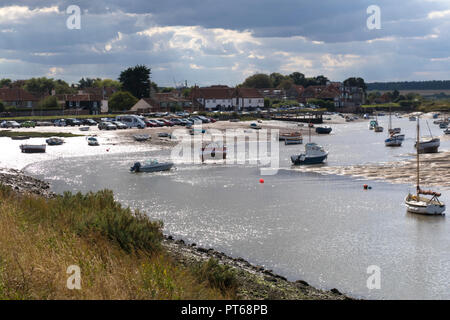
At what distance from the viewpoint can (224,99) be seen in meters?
169

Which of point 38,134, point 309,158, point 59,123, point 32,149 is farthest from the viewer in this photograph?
point 59,123

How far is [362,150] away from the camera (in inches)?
2997

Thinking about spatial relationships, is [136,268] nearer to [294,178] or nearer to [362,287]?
[362,287]

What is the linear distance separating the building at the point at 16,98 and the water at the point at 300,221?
7939 cm

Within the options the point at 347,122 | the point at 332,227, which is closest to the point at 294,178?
the point at 332,227

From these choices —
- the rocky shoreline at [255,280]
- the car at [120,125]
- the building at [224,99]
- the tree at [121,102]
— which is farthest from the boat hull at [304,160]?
the building at [224,99]

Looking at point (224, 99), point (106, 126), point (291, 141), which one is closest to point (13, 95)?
point (106, 126)

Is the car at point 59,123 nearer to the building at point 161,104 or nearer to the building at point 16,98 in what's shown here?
the building at point 161,104

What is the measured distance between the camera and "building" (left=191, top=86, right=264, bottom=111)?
166000mm

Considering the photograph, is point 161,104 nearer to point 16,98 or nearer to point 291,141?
point 16,98

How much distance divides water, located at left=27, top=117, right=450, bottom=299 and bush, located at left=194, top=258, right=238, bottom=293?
6.03 metres

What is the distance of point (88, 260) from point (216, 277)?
415 cm
